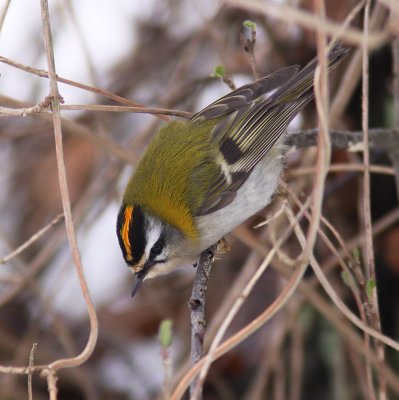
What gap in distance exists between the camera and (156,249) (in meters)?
2.48

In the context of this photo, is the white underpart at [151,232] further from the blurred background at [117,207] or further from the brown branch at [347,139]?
the brown branch at [347,139]

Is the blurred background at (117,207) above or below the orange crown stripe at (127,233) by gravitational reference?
above

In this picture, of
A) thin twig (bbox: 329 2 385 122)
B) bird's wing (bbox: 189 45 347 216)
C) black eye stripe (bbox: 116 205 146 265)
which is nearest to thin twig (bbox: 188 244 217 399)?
black eye stripe (bbox: 116 205 146 265)

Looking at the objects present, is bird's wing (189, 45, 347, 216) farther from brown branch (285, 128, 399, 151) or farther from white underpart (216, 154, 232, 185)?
brown branch (285, 128, 399, 151)

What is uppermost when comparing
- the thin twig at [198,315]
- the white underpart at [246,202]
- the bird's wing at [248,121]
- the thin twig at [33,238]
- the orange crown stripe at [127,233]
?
the bird's wing at [248,121]

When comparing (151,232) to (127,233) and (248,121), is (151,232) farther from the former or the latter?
(248,121)

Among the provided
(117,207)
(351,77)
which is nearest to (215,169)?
(351,77)

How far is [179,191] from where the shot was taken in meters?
2.59

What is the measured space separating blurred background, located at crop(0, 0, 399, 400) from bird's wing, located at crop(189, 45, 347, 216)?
8.4 inches

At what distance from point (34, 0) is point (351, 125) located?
7.56ft

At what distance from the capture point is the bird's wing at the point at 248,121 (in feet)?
8.32

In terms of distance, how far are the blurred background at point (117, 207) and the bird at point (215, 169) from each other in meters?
0.16

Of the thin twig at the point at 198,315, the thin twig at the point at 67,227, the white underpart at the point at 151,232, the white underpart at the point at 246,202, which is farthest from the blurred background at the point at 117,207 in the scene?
the thin twig at the point at 67,227

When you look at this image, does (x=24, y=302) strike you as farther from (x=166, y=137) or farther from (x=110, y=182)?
(x=166, y=137)
